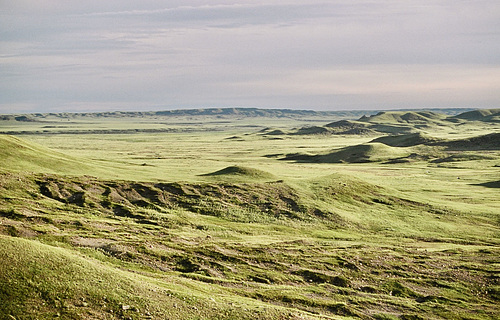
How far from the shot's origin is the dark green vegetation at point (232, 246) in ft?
90.2

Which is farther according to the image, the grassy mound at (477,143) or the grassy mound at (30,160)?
the grassy mound at (477,143)

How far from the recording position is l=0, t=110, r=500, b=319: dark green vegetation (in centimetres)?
2748

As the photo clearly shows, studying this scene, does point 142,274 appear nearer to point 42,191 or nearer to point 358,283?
point 358,283

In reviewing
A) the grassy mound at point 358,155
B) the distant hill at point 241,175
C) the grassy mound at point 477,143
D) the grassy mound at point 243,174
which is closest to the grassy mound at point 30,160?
the distant hill at point 241,175

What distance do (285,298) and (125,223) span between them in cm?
2289

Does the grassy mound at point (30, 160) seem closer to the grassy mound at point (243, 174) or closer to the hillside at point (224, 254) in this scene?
the hillside at point (224, 254)

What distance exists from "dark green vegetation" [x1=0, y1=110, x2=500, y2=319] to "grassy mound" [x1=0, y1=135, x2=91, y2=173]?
0.98ft

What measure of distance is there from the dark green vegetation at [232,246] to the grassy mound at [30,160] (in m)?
0.30

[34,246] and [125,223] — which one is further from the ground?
[34,246]

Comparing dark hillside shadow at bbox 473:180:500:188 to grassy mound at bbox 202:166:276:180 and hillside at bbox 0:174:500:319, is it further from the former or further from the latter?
grassy mound at bbox 202:166:276:180

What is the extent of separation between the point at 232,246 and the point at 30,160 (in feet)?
124

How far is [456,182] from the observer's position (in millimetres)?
109250

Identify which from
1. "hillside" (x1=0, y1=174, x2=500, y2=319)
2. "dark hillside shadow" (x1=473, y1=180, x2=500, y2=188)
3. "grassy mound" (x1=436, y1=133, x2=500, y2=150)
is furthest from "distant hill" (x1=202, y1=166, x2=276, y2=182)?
"grassy mound" (x1=436, y1=133, x2=500, y2=150)

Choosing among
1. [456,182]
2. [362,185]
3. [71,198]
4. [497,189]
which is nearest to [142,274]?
[71,198]
